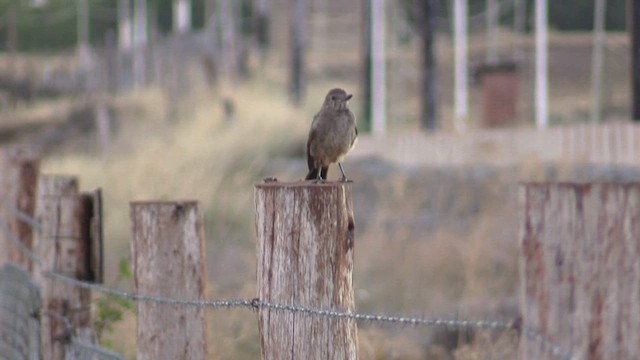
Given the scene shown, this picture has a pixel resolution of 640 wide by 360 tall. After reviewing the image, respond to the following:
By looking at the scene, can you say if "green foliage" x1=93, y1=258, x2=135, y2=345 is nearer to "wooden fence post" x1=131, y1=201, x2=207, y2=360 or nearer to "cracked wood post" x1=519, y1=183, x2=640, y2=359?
"wooden fence post" x1=131, y1=201, x2=207, y2=360

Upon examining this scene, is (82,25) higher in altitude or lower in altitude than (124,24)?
higher

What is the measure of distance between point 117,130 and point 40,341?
20322 millimetres

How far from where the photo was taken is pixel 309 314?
3092 mm

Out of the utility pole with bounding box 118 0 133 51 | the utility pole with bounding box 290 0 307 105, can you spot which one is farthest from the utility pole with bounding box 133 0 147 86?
the utility pole with bounding box 290 0 307 105

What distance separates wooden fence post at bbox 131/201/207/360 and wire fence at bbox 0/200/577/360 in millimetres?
52

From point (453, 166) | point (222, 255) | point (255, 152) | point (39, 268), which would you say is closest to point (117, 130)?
point (255, 152)

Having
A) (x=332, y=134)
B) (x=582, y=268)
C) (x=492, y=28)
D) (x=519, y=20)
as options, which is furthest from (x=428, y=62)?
(x=582, y=268)

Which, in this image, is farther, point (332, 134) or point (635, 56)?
point (635, 56)

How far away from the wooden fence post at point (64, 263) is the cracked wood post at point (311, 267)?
2033 mm

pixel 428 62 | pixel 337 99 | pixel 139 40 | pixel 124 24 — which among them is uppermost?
pixel 124 24

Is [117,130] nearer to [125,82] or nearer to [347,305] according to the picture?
[125,82]

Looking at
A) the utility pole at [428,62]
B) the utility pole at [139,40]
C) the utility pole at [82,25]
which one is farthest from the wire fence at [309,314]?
the utility pole at [82,25]

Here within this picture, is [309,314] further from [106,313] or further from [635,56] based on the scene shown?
[635,56]

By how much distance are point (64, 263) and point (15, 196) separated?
2.92 ft
